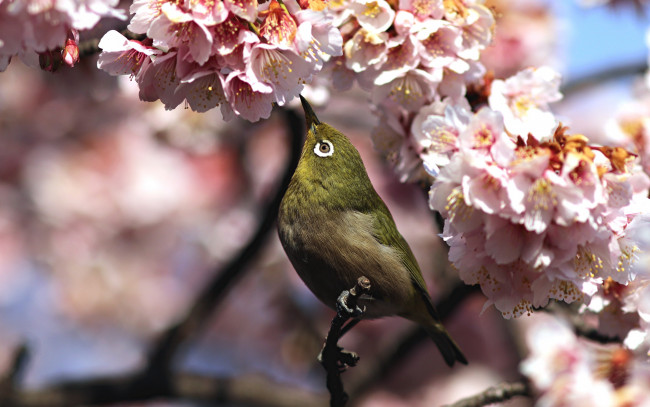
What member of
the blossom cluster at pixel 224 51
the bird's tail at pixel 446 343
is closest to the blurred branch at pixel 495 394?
the bird's tail at pixel 446 343

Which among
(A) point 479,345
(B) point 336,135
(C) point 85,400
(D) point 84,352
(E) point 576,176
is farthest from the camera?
(D) point 84,352

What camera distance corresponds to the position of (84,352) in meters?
6.93

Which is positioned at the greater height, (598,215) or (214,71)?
(214,71)

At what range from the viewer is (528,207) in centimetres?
161

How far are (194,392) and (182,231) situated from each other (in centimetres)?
254

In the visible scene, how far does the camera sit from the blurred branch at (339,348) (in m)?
1.95

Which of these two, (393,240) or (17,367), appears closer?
(393,240)

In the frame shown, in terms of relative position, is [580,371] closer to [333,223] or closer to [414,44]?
[333,223]

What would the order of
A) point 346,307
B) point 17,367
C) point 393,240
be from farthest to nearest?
point 17,367 < point 393,240 < point 346,307

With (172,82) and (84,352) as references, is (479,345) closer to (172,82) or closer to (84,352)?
(84,352)

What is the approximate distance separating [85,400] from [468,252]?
8.51 feet

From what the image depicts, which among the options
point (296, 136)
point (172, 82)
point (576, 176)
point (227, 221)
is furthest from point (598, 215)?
point (227, 221)

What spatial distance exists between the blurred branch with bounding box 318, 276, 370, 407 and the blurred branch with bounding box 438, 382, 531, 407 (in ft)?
1.86

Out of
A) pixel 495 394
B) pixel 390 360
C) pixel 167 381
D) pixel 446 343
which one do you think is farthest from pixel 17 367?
pixel 495 394
